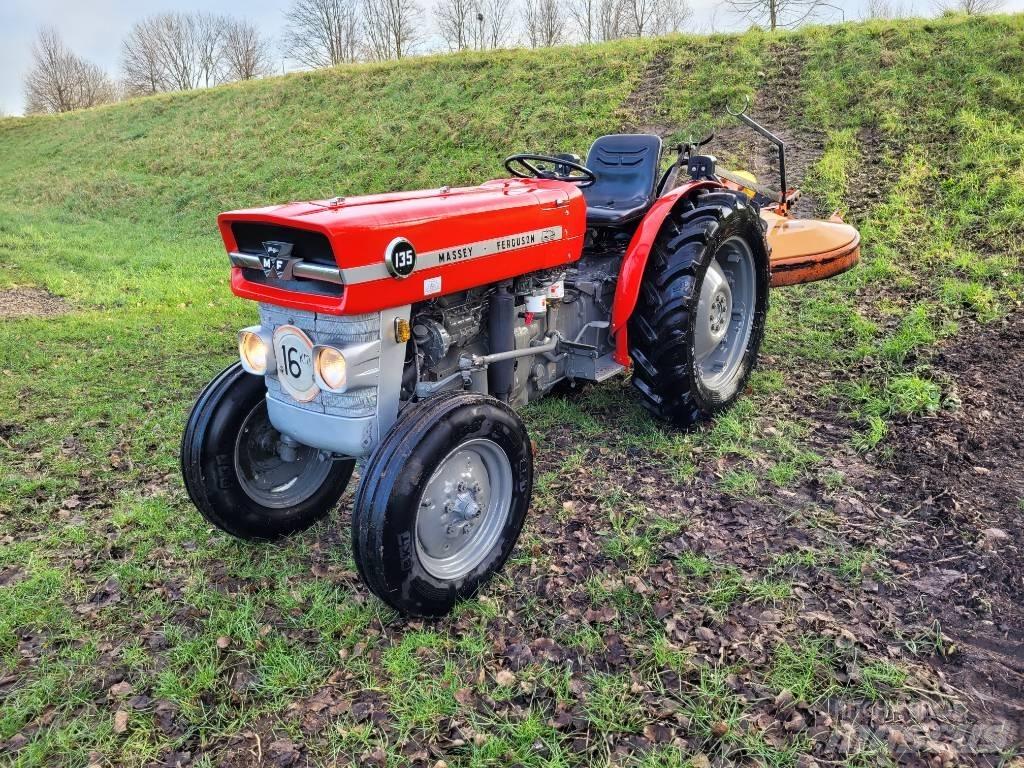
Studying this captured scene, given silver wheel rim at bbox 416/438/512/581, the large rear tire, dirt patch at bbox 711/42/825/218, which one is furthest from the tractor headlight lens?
dirt patch at bbox 711/42/825/218

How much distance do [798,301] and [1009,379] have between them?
2033mm

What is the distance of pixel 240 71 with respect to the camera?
3778 centimetres

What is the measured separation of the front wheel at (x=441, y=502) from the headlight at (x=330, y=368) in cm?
27

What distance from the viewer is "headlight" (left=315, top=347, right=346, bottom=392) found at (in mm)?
2484

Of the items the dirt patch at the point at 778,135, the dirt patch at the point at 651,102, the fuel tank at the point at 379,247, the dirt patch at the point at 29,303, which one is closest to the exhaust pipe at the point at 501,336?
the fuel tank at the point at 379,247

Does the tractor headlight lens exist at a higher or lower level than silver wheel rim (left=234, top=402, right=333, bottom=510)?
higher

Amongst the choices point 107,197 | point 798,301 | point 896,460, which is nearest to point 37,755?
point 896,460

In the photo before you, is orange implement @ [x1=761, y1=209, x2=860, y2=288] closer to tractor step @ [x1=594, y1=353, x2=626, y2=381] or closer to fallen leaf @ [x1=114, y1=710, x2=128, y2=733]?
tractor step @ [x1=594, y1=353, x2=626, y2=381]

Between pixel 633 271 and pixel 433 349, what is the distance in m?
1.24

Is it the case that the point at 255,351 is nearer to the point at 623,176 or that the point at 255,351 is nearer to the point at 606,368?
the point at 606,368

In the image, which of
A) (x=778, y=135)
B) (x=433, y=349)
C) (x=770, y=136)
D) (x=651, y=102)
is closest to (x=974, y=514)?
(x=433, y=349)

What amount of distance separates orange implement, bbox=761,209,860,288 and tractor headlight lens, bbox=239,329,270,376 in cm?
353

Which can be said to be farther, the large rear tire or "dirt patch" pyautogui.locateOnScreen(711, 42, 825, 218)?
"dirt patch" pyautogui.locateOnScreen(711, 42, 825, 218)

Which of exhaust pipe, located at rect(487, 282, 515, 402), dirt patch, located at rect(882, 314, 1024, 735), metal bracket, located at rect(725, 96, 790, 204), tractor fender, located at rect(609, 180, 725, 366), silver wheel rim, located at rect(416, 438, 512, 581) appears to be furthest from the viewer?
metal bracket, located at rect(725, 96, 790, 204)
